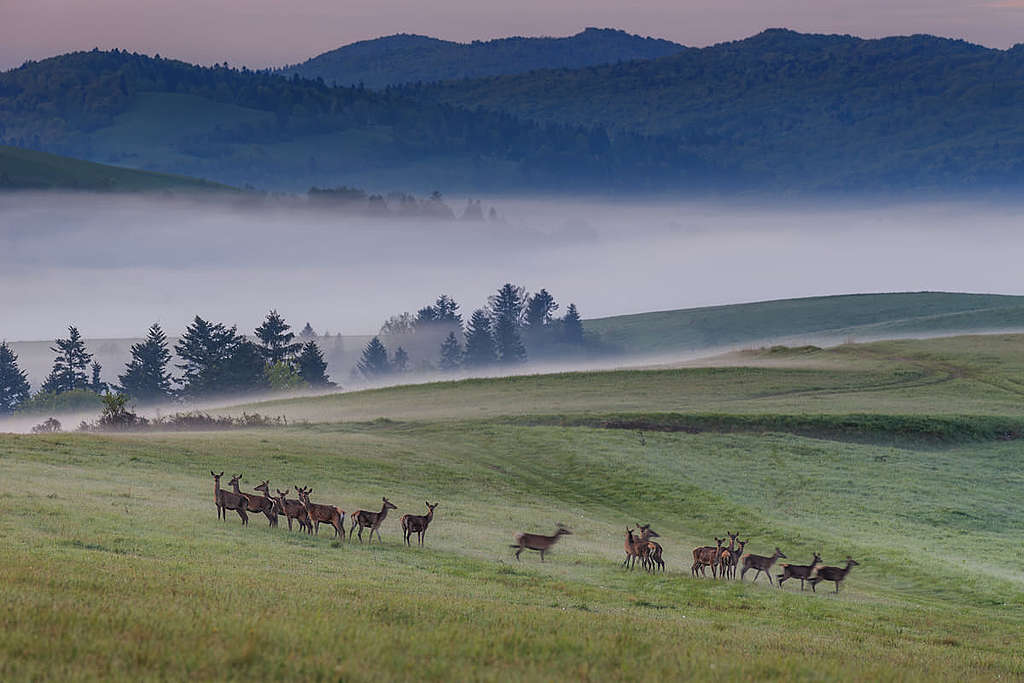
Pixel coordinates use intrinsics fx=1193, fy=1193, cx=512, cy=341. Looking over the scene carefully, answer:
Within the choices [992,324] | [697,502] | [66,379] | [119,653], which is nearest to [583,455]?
[697,502]

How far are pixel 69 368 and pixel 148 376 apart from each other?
15230mm

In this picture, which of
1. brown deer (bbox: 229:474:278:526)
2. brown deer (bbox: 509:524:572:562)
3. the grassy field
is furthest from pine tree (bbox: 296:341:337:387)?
brown deer (bbox: 509:524:572:562)

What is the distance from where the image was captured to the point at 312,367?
161m

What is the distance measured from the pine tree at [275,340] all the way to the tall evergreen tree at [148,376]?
42.3 ft

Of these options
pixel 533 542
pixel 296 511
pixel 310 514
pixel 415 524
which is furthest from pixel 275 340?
pixel 533 542

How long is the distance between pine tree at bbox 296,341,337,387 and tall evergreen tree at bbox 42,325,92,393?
96.7 ft

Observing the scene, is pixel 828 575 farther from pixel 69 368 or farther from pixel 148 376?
pixel 69 368

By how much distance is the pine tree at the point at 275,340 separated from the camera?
16138 cm

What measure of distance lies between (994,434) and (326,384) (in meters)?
109

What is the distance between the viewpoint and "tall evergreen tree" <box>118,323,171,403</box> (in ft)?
503

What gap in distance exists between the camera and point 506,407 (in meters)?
75.0

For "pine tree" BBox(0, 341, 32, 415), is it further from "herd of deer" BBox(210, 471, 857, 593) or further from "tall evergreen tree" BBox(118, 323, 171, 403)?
"herd of deer" BBox(210, 471, 857, 593)

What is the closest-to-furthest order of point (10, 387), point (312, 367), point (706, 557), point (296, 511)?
1. point (706, 557)
2. point (296, 511)
3. point (312, 367)
4. point (10, 387)

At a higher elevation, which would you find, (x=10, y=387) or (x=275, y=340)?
(x=275, y=340)
